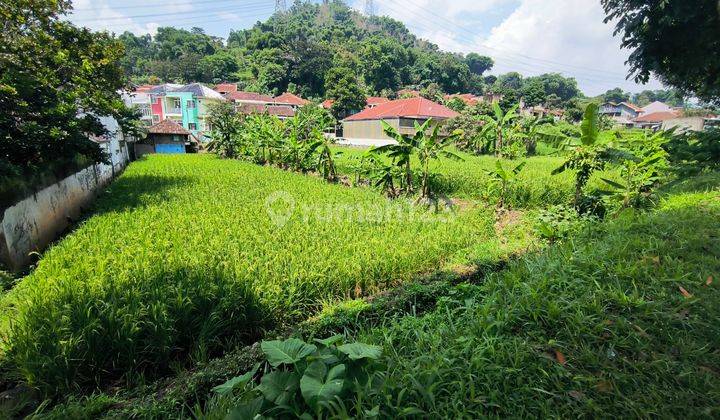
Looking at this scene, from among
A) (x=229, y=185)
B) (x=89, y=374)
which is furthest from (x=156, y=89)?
(x=89, y=374)

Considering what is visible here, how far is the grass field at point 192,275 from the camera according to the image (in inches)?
130

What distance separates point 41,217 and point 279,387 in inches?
309

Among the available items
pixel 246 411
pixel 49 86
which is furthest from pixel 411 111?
pixel 246 411

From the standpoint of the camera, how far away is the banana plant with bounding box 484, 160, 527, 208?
8.88 metres

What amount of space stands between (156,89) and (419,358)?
57776 mm

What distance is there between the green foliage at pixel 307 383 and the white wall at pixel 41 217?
5633mm

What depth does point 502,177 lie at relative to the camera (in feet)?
29.4

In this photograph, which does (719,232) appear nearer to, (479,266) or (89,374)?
(479,266)

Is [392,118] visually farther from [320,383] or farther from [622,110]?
[622,110]

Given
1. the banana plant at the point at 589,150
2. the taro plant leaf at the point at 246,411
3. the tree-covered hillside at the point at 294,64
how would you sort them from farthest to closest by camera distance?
the tree-covered hillside at the point at 294,64
the banana plant at the point at 589,150
the taro plant leaf at the point at 246,411

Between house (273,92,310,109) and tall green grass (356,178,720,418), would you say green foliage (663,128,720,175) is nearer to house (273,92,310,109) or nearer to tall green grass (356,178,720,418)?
tall green grass (356,178,720,418)

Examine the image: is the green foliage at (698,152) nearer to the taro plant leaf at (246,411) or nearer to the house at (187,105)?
the taro plant leaf at (246,411)

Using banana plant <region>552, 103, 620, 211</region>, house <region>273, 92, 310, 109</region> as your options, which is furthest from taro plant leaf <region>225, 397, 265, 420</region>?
house <region>273, 92, 310, 109</region>

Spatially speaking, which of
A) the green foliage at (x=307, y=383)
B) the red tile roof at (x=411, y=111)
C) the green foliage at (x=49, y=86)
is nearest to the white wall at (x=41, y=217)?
the green foliage at (x=49, y=86)
